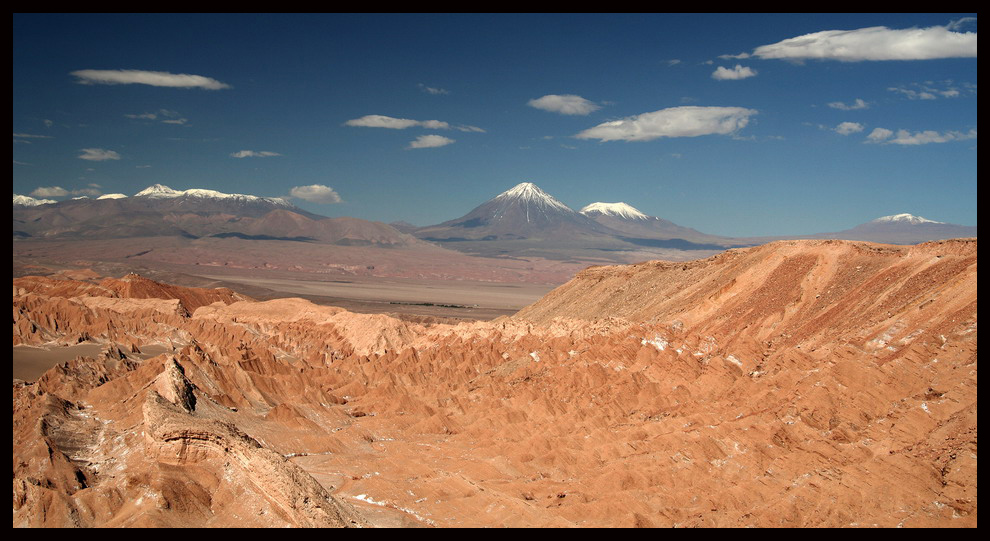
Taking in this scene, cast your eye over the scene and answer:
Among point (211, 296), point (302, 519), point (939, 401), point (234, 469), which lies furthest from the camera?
point (211, 296)

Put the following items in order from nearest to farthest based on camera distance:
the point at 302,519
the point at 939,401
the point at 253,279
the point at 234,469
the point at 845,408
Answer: the point at 302,519 → the point at 234,469 → the point at 939,401 → the point at 845,408 → the point at 253,279

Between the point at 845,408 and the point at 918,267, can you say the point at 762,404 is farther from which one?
the point at 918,267

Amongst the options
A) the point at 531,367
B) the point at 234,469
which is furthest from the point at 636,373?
the point at 234,469

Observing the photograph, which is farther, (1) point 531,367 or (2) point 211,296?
(2) point 211,296
